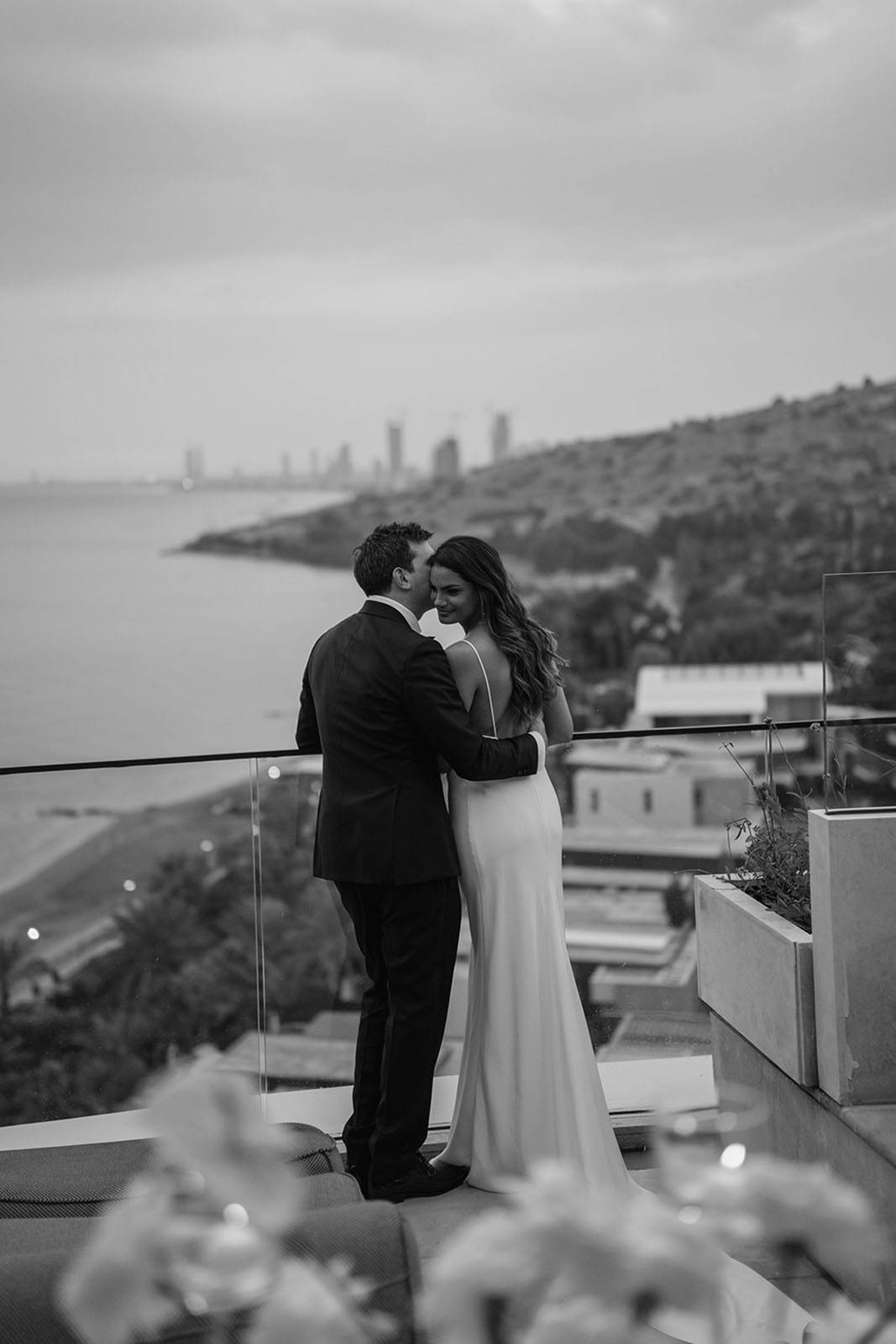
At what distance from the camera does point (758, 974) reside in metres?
2.93

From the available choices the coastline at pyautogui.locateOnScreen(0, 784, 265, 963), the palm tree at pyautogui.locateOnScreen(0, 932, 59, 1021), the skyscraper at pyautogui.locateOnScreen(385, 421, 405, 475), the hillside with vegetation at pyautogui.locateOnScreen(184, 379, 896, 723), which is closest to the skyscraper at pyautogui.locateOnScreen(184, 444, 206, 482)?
the skyscraper at pyautogui.locateOnScreen(385, 421, 405, 475)

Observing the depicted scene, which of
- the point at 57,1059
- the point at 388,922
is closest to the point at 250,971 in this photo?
the point at 57,1059

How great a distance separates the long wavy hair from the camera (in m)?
3.10

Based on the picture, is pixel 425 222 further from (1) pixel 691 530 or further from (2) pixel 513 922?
(2) pixel 513 922

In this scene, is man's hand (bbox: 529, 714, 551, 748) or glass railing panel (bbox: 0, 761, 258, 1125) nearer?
man's hand (bbox: 529, 714, 551, 748)

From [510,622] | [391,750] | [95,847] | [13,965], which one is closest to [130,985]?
[13,965]

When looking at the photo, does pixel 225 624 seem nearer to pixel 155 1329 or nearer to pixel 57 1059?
pixel 57 1059

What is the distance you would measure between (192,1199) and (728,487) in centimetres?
2672

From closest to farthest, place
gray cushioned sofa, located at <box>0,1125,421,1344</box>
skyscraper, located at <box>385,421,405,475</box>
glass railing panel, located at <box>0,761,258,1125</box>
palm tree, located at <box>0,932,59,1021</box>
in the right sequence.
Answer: gray cushioned sofa, located at <box>0,1125,421,1344</box>, glass railing panel, located at <box>0,761,258,1125</box>, palm tree, located at <box>0,932,59,1021</box>, skyscraper, located at <box>385,421,405,475</box>

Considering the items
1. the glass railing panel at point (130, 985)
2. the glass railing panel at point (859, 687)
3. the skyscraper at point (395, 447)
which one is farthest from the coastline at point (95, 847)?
the glass railing panel at point (859, 687)

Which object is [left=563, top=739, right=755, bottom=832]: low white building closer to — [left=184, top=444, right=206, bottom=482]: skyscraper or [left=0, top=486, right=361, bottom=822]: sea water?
[left=0, top=486, right=361, bottom=822]: sea water

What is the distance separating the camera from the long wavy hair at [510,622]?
10.2ft

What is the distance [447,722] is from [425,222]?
22.6m

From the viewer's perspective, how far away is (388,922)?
3.12 metres
